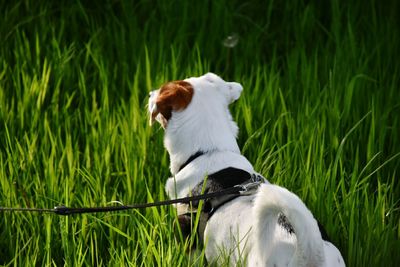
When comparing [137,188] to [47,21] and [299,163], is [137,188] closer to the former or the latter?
[299,163]

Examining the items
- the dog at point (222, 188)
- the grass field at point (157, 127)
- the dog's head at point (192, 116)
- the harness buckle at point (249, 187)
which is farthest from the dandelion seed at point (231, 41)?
the harness buckle at point (249, 187)

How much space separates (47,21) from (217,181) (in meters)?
2.54

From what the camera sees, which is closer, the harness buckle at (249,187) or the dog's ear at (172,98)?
the harness buckle at (249,187)

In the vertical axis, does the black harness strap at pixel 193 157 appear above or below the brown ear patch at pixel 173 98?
below

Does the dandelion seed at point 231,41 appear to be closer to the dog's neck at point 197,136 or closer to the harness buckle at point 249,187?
the dog's neck at point 197,136

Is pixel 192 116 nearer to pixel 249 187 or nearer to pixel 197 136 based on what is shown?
pixel 197 136

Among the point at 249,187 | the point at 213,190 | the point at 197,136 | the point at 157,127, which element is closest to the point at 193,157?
the point at 197,136

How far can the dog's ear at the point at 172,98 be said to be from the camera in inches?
115

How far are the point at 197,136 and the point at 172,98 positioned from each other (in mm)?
169

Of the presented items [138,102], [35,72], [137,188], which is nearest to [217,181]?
[137,188]

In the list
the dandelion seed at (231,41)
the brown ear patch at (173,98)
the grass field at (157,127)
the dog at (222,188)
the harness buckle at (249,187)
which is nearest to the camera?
the dog at (222,188)

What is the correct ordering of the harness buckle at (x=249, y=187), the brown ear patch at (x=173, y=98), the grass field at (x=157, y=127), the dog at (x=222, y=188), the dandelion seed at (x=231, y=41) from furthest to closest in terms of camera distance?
the dandelion seed at (x=231, y=41) < the grass field at (x=157, y=127) < the brown ear patch at (x=173, y=98) < the harness buckle at (x=249, y=187) < the dog at (x=222, y=188)

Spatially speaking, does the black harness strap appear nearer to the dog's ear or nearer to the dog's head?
the dog's head

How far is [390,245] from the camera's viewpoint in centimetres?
309
